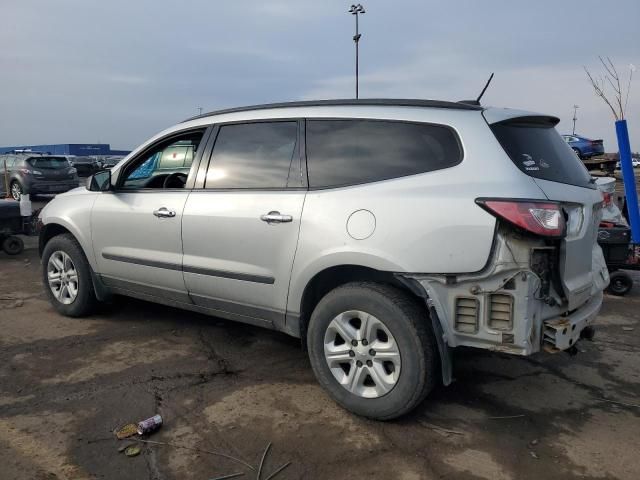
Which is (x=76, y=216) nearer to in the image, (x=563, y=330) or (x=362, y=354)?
(x=362, y=354)

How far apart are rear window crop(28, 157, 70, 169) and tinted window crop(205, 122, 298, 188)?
16283 mm

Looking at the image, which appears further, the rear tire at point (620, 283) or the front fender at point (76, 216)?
the rear tire at point (620, 283)

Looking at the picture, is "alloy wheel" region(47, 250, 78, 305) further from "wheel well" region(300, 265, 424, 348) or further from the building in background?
the building in background

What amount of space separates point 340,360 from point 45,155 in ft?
59.2

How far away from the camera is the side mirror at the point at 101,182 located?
4.50m

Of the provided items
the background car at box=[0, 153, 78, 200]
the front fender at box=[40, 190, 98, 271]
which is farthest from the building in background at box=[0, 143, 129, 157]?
the front fender at box=[40, 190, 98, 271]

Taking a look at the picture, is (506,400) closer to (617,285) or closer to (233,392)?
(233,392)

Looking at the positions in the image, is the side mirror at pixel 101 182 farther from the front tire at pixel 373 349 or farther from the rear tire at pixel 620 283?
the rear tire at pixel 620 283

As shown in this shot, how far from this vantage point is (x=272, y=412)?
3.24 meters

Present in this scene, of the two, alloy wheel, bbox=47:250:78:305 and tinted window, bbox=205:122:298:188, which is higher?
tinted window, bbox=205:122:298:188

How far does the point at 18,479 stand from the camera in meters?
2.55

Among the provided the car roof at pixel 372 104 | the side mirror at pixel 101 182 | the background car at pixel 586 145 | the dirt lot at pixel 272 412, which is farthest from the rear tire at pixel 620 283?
the background car at pixel 586 145

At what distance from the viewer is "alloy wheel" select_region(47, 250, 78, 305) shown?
193 inches

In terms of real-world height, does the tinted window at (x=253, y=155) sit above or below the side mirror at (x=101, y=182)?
above
